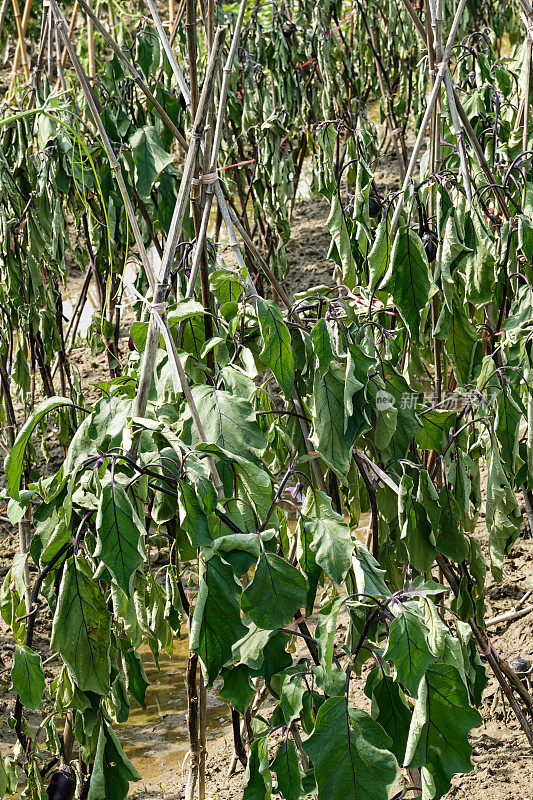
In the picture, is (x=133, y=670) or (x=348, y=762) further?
(x=133, y=670)

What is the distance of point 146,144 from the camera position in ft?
4.45

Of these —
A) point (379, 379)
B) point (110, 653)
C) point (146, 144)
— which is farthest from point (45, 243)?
point (110, 653)

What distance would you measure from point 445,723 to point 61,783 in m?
0.56

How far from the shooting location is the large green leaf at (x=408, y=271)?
114 centimetres

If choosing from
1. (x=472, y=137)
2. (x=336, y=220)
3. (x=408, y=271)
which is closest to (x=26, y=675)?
(x=408, y=271)

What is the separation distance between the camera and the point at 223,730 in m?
2.02

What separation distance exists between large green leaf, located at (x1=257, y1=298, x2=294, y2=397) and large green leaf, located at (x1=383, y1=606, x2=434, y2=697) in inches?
12.5

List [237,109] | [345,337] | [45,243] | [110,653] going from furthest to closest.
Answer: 1. [237,109]
2. [45,243]
3. [345,337]
4. [110,653]

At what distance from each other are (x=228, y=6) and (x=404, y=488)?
5.35m

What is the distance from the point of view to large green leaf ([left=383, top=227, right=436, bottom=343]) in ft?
3.73

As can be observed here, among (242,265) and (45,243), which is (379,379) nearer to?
(242,265)

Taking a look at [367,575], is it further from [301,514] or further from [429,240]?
[429,240]

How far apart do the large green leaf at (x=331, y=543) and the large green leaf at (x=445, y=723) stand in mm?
126

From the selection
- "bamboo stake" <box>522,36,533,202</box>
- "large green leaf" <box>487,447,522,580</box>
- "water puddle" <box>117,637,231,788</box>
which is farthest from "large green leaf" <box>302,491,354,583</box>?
"water puddle" <box>117,637,231,788</box>
